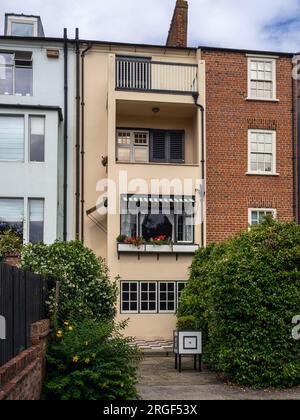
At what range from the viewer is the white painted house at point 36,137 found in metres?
20.3

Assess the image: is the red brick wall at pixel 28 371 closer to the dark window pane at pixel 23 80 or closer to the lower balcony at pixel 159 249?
the lower balcony at pixel 159 249

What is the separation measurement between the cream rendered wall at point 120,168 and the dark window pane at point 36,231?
5.94 ft

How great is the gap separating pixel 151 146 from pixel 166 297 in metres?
5.94

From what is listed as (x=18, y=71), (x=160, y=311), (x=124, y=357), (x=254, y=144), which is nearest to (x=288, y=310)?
(x=124, y=357)

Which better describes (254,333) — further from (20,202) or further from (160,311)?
(20,202)

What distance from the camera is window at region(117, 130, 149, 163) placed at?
2244 centimetres

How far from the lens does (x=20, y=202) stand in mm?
20438

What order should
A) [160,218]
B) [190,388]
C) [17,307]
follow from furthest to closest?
[160,218] → [190,388] → [17,307]

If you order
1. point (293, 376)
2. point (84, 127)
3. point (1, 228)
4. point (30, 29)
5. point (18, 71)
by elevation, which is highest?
point (30, 29)

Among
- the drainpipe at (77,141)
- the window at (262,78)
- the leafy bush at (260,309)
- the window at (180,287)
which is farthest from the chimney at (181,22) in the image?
the leafy bush at (260,309)

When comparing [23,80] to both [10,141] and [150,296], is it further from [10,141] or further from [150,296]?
[150,296]

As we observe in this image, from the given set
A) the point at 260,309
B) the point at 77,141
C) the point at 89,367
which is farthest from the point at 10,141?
the point at 89,367

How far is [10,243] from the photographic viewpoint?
729 inches
